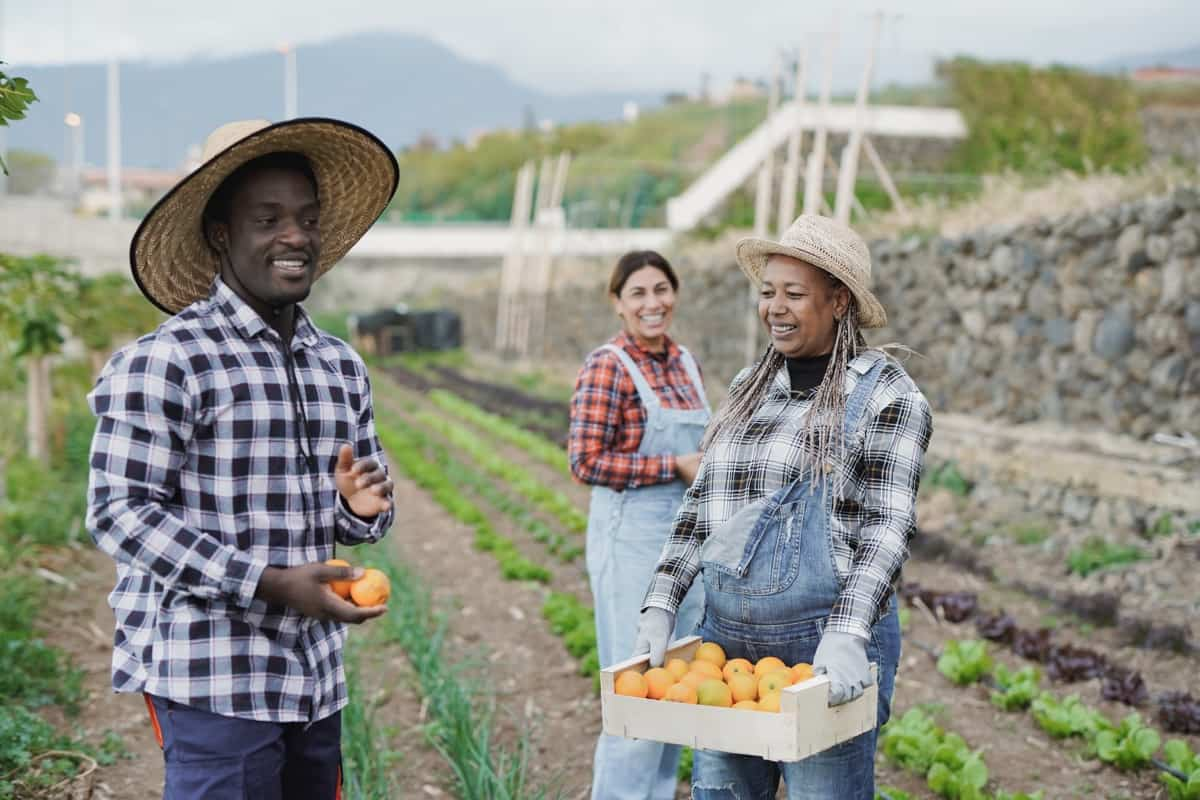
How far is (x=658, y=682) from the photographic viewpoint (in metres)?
2.49

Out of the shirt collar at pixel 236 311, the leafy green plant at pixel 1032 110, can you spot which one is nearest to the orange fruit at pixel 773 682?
the shirt collar at pixel 236 311

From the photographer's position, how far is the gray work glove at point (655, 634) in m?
2.63

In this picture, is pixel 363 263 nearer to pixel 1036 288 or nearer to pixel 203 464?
pixel 1036 288

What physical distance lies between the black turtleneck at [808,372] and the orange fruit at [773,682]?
2.14 feet

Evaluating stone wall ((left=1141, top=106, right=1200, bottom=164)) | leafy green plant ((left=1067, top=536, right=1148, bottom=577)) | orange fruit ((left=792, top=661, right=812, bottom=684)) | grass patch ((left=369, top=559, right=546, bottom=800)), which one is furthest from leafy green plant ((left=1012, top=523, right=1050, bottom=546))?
stone wall ((left=1141, top=106, right=1200, bottom=164))

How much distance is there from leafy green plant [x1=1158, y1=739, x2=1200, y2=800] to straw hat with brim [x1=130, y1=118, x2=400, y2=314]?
3031 millimetres

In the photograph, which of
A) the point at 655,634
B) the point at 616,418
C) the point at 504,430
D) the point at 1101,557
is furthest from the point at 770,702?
the point at 504,430

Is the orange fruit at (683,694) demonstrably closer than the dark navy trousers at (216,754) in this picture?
No

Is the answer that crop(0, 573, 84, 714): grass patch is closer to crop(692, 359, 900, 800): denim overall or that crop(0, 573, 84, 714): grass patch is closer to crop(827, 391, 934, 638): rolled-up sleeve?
crop(692, 359, 900, 800): denim overall

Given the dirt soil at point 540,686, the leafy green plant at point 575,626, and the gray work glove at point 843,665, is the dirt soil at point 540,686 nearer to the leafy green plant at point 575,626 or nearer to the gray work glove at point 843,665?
the leafy green plant at point 575,626

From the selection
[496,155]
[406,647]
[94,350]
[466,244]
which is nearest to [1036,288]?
[406,647]

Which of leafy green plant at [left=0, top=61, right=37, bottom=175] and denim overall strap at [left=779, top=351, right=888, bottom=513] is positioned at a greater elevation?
leafy green plant at [left=0, top=61, right=37, bottom=175]

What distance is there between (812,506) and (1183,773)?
7.27ft

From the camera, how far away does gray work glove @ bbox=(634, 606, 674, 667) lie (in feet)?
8.64
